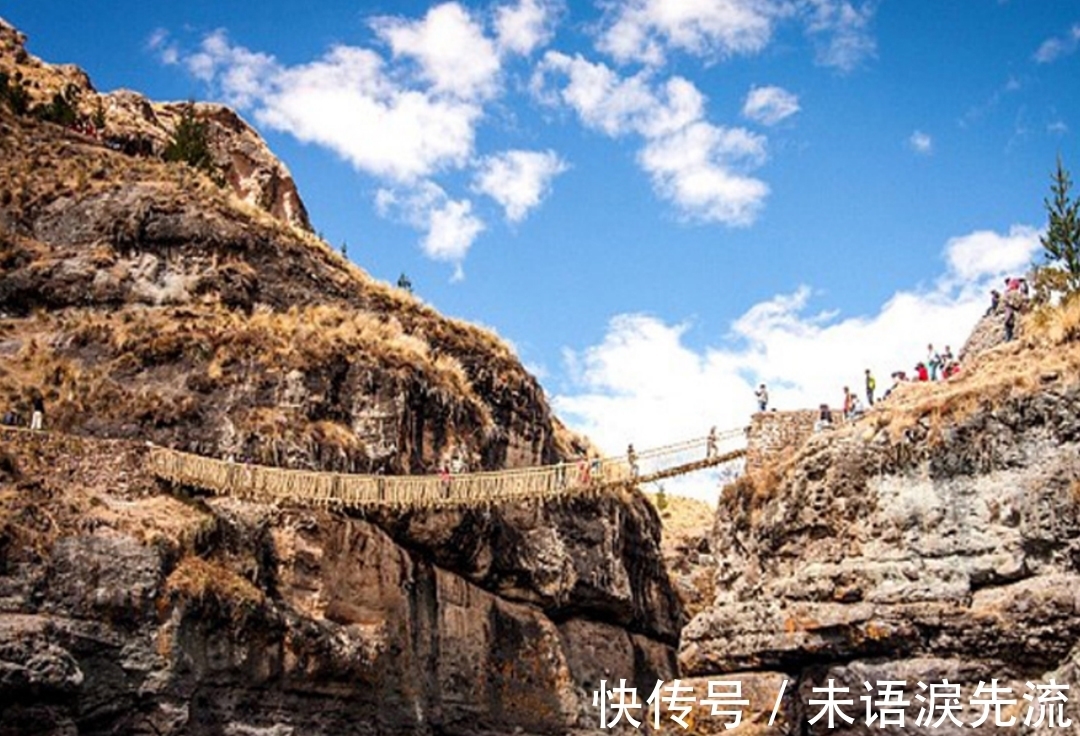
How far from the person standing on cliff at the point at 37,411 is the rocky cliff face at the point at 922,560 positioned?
21930mm

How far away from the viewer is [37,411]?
130 ft

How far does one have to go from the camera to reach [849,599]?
2159 cm

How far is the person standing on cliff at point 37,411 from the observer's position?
1510 inches

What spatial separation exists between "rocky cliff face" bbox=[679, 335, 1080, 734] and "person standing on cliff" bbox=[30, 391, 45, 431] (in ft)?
71.9

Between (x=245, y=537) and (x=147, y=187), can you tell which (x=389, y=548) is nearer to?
(x=245, y=537)

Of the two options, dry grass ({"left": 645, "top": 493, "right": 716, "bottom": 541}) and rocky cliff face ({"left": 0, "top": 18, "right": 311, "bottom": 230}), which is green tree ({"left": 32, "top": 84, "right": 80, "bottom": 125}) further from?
dry grass ({"left": 645, "top": 493, "right": 716, "bottom": 541})

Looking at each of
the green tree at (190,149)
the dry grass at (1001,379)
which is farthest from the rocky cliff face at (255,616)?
the green tree at (190,149)

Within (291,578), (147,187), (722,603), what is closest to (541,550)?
(291,578)

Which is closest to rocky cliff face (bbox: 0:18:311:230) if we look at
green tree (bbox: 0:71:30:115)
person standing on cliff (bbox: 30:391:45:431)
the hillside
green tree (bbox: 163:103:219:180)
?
green tree (bbox: 163:103:219:180)

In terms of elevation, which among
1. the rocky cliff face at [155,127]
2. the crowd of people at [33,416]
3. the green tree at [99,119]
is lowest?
the crowd of people at [33,416]

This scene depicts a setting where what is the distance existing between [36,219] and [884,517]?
1534 inches

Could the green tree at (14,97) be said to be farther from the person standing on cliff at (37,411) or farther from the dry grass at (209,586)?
the dry grass at (209,586)

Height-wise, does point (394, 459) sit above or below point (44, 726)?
above

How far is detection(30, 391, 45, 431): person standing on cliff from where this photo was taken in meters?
38.3
